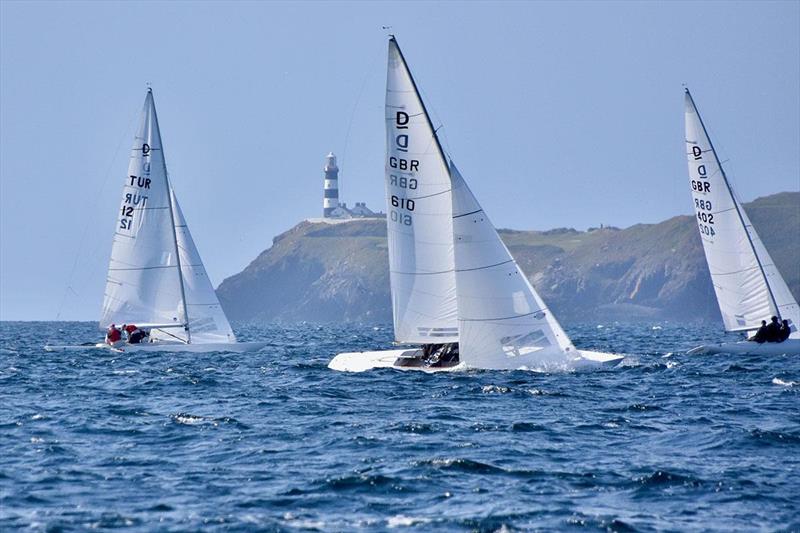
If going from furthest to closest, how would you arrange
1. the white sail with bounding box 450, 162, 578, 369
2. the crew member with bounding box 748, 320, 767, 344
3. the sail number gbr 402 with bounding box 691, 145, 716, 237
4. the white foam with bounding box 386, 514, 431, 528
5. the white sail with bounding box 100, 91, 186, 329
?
the white sail with bounding box 100, 91, 186, 329 → the sail number gbr 402 with bounding box 691, 145, 716, 237 → the crew member with bounding box 748, 320, 767, 344 → the white sail with bounding box 450, 162, 578, 369 → the white foam with bounding box 386, 514, 431, 528

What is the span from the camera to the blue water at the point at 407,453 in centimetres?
1642

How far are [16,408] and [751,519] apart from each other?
17125 mm

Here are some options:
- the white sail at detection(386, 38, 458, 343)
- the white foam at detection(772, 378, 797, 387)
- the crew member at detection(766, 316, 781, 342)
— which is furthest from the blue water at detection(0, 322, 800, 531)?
the crew member at detection(766, 316, 781, 342)

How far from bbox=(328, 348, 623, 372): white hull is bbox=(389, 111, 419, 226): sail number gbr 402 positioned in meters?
4.06

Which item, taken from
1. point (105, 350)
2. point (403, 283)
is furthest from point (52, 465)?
point (105, 350)

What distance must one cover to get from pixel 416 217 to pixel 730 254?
1536cm

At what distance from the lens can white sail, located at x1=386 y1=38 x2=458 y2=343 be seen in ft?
111

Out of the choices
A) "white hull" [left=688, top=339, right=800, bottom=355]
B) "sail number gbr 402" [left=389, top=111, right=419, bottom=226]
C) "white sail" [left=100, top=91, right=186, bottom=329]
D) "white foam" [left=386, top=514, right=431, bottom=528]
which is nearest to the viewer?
"white foam" [left=386, top=514, right=431, bottom=528]

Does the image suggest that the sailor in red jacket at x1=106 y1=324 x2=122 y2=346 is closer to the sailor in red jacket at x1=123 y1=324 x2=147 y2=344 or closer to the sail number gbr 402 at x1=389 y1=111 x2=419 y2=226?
the sailor in red jacket at x1=123 y1=324 x2=147 y2=344

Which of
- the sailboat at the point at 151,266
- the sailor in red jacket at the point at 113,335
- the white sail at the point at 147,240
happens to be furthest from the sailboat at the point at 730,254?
the sailor in red jacket at the point at 113,335

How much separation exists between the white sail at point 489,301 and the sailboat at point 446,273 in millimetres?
25

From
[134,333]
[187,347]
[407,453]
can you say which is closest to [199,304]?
[187,347]

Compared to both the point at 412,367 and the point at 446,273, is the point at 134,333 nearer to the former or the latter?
the point at 412,367

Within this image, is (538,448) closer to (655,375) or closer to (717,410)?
(717,410)
